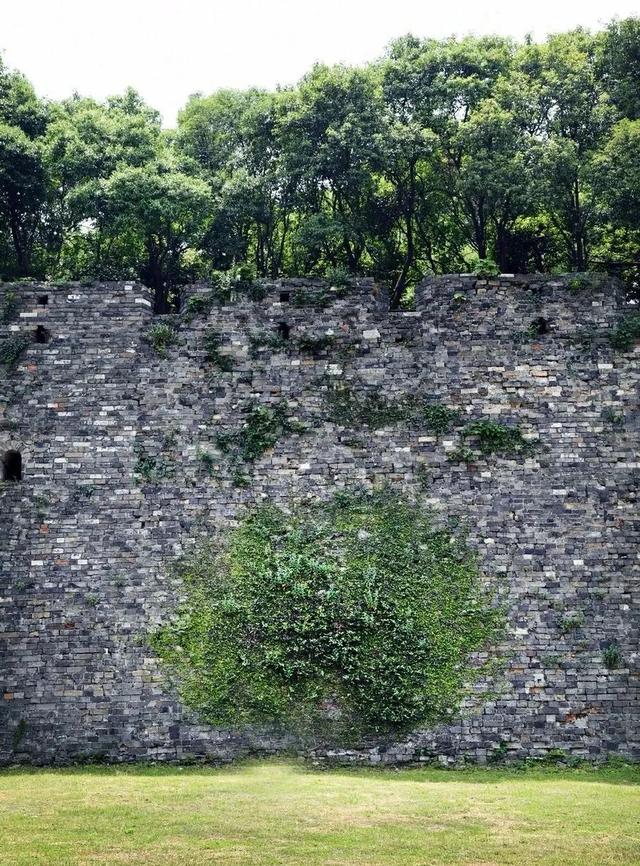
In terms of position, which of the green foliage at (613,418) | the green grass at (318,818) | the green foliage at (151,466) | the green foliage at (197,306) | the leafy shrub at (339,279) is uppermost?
the leafy shrub at (339,279)

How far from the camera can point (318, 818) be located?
1343 cm

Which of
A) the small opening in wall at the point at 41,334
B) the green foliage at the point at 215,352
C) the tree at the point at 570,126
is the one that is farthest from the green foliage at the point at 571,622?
the small opening in wall at the point at 41,334

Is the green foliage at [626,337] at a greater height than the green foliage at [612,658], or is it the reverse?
the green foliage at [626,337]

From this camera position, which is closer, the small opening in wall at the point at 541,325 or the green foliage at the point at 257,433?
the green foliage at the point at 257,433

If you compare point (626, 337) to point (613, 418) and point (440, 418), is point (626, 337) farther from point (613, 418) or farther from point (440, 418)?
point (440, 418)

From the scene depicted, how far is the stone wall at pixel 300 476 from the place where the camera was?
17922 mm

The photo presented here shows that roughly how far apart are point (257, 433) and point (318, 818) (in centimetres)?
768

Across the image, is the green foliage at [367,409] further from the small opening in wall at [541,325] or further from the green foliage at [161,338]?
the green foliage at [161,338]

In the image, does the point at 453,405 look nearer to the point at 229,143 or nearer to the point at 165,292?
the point at 165,292

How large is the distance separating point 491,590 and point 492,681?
4.93 feet

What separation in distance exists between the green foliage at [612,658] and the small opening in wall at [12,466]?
34.3ft

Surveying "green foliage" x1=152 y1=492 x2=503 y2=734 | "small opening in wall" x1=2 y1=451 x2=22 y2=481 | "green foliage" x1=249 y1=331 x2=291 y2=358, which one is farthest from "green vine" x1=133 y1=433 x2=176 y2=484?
"green foliage" x1=249 y1=331 x2=291 y2=358

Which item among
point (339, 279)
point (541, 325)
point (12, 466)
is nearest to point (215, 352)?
point (339, 279)

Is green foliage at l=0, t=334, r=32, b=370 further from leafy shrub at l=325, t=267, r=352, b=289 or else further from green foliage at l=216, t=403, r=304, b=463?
leafy shrub at l=325, t=267, r=352, b=289
